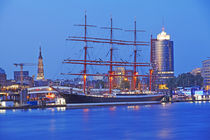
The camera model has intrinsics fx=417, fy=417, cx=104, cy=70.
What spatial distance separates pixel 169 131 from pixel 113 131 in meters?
6.90

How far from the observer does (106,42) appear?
4712 inches

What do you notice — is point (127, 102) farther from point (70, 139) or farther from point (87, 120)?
point (70, 139)

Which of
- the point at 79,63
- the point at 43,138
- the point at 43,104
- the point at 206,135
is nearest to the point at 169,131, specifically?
the point at 206,135

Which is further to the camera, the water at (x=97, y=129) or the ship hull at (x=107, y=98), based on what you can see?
the ship hull at (x=107, y=98)

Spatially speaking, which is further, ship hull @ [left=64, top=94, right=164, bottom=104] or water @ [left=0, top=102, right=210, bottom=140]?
ship hull @ [left=64, top=94, right=164, bottom=104]

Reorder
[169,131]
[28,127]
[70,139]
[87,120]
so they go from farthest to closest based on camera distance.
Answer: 1. [87,120]
2. [28,127]
3. [169,131]
4. [70,139]

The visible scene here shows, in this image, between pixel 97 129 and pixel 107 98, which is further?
pixel 107 98

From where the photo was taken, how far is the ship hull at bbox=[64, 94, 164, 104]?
104000 mm

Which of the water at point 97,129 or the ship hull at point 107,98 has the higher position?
the ship hull at point 107,98

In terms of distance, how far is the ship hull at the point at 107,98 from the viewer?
104000 mm

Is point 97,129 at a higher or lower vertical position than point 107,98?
lower

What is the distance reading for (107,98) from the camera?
11262 centimetres

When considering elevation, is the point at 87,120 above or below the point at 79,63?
below

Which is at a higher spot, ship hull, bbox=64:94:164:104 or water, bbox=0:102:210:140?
ship hull, bbox=64:94:164:104
